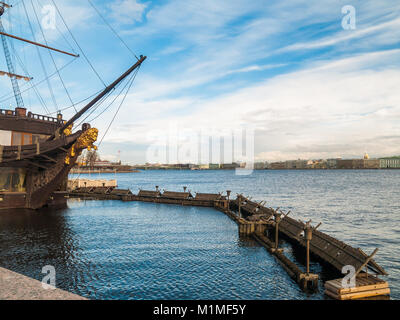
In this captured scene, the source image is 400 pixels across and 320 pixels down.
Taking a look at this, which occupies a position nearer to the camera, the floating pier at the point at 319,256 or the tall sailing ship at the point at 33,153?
the floating pier at the point at 319,256

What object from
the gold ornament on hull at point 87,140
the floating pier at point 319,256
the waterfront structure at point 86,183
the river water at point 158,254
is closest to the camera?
the floating pier at point 319,256

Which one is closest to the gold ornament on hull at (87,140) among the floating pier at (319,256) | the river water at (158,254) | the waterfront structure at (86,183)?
the river water at (158,254)

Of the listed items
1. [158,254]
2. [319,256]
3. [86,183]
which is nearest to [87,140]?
[158,254]

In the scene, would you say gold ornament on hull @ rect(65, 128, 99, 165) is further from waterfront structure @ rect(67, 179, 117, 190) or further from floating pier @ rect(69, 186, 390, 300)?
waterfront structure @ rect(67, 179, 117, 190)

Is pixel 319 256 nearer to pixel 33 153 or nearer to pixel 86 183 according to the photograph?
pixel 33 153

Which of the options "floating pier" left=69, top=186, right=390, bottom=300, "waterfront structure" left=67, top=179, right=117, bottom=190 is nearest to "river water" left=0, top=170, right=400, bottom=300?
"floating pier" left=69, top=186, right=390, bottom=300

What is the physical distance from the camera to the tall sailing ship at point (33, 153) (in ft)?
95.5

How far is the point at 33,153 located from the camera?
29188 millimetres

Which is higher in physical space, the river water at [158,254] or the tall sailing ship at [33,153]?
the tall sailing ship at [33,153]

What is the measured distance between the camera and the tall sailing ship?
29.1 meters

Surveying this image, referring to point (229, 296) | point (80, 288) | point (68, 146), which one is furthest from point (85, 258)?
point (68, 146)

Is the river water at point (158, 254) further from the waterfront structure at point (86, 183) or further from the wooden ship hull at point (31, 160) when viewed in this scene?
the waterfront structure at point (86, 183)
